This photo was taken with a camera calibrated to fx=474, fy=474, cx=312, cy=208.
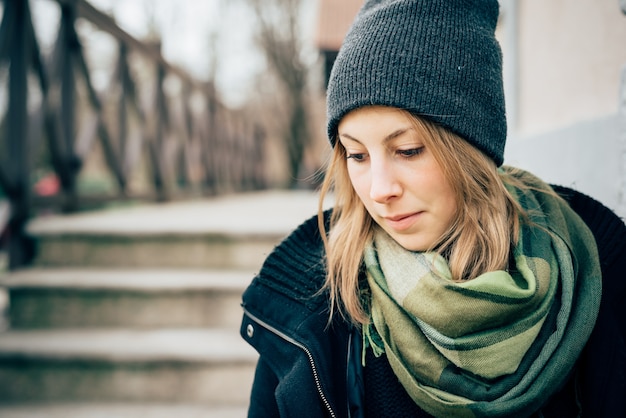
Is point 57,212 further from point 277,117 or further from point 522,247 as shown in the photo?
point 277,117

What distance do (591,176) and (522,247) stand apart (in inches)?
27.0

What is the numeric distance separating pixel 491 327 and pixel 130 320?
2140 mm

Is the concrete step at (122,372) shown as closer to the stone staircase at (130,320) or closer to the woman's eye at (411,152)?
the stone staircase at (130,320)

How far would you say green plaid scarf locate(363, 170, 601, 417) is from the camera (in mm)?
996

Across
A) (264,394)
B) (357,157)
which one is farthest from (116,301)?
(357,157)

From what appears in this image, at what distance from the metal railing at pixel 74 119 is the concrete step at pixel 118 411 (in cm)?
89

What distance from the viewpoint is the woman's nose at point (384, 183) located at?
40.6 inches

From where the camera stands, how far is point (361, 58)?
42.7 inches

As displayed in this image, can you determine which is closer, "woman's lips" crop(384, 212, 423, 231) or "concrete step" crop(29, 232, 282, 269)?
"woman's lips" crop(384, 212, 423, 231)

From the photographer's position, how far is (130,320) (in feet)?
8.61

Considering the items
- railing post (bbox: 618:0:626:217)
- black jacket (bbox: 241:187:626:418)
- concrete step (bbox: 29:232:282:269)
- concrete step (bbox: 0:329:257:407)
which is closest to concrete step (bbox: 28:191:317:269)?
concrete step (bbox: 29:232:282:269)

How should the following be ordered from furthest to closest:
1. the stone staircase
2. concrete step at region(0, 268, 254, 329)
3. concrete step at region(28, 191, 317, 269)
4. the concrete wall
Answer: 1. concrete step at region(28, 191, 317, 269)
2. concrete step at region(0, 268, 254, 329)
3. the stone staircase
4. the concrete wall

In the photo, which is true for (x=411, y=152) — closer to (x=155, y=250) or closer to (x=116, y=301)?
(x=116, y=301)

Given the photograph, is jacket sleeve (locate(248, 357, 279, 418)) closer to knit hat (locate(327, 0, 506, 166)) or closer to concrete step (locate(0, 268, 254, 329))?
knit hat (locate(327, 0, 506, 166))
